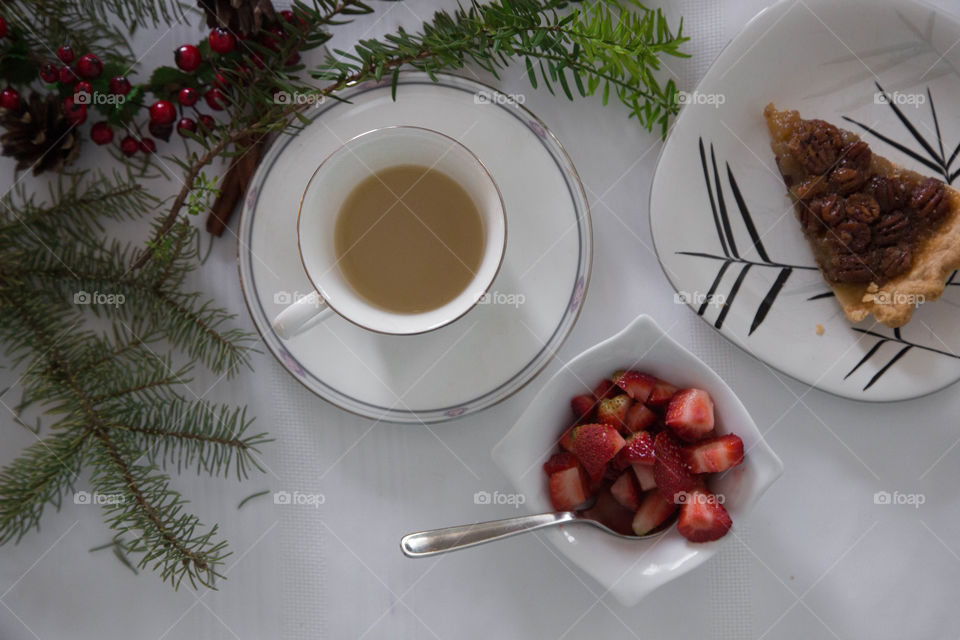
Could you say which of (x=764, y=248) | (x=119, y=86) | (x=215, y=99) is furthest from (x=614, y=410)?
(x=119, y=86)

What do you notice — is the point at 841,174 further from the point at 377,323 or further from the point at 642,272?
the point at 377,323

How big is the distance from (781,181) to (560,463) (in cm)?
54

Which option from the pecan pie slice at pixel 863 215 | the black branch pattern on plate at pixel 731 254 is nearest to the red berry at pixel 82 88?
the black branch pattern on plate at pixel 731 254

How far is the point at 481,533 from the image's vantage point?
930mm

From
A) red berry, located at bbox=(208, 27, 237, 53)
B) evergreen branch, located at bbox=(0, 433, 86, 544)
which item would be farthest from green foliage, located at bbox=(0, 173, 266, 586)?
red berry, located at bbox=(208, 27, 237, 53)

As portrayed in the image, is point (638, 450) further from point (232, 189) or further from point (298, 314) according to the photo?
point (232, 189)

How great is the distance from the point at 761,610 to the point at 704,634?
0.10 meters

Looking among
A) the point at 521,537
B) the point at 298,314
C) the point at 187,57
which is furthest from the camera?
the point at 521,537

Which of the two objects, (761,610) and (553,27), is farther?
(761,610)

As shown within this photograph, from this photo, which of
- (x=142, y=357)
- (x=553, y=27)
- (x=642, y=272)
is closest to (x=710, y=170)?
(x=642, y=272)

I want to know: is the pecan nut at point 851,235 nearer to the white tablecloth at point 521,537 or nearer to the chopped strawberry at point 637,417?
the white tablecloth at point 521,537

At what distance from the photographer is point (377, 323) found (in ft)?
2.91

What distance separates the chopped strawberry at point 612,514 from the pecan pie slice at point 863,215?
44 cm

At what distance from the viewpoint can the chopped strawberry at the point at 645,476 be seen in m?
0.92
